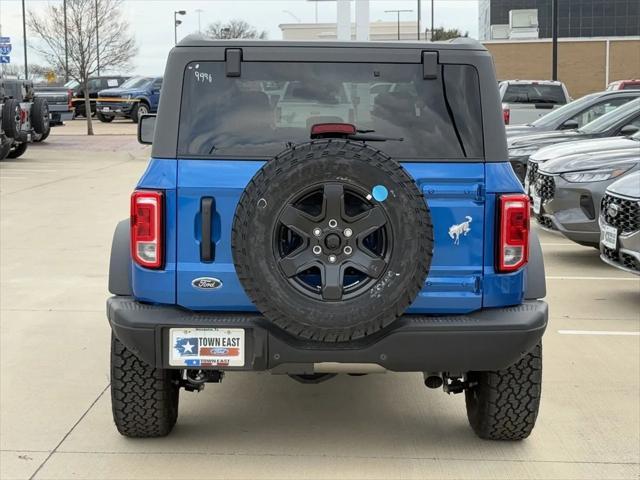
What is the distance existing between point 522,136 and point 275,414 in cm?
1083

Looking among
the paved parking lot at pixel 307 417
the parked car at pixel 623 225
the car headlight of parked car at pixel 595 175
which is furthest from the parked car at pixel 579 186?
the parked car at pixel 623 225

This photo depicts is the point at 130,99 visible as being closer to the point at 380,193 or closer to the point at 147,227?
the point at 147,227

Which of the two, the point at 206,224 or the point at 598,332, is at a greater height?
the point at 206,224

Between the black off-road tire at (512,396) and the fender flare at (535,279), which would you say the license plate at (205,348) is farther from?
the fender flare at (535,279)

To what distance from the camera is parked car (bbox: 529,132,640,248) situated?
9500 millimetres

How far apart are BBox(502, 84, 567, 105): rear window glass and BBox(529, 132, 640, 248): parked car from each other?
14.3 m

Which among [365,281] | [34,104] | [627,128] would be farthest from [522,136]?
[34,104]

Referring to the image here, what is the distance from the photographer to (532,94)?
80.3 ft

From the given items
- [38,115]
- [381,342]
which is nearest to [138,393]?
[381,342]

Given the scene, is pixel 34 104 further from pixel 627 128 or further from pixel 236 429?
pixel 236 429

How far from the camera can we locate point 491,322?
4.37 m

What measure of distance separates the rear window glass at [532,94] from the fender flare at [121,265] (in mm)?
20186

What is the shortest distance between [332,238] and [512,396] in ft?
4.19

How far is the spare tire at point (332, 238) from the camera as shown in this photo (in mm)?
4039
